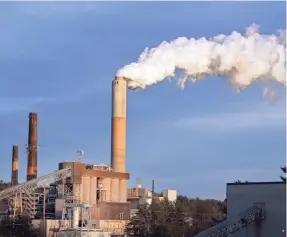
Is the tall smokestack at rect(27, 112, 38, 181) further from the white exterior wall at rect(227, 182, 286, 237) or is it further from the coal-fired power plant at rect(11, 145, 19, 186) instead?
the white exterior wall at rect(227, 182, 286, 237)

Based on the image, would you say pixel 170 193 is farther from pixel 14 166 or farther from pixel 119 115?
pixel 119 115

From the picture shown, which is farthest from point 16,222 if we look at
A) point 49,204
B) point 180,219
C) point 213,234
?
point 213,234

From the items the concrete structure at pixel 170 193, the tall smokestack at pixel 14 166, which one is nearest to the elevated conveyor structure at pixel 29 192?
the tall smokestack at pixel 14 166

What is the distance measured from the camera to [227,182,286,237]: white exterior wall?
5350 centimetres

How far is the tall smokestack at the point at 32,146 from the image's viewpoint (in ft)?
343

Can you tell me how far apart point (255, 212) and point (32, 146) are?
5617cm

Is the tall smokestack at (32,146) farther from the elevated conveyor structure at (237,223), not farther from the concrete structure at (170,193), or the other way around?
the elevated conveyor structure at (237,223)

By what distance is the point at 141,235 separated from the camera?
281 ft

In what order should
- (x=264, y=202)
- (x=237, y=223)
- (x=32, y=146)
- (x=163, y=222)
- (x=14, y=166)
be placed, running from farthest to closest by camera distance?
(x=14, y=166) < (x=32, y=146) < (x=163, y=222) < (x=237, y=223) < (x=264, y=202)

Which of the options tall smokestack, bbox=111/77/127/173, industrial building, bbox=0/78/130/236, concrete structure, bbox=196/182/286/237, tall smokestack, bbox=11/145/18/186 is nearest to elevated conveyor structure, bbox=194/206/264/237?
concrete structure, bbox=196/182/286/237

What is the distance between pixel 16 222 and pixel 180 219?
21.5m

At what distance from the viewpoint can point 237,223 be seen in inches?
2194

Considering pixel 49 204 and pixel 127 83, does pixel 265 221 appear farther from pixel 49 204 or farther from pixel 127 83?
pixel 49 204

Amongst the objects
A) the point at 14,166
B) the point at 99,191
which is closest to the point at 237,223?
the point at 99,191
